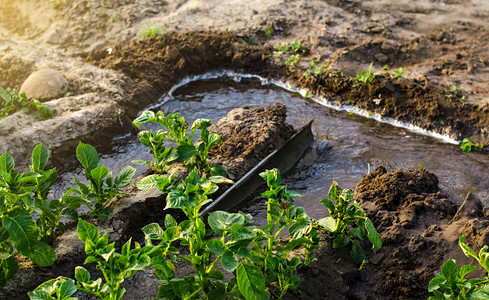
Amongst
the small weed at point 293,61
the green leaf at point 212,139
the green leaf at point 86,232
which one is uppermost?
the green leaf at point 86,232

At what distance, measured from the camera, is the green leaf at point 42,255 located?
3516 mm

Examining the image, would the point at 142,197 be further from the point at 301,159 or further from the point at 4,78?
the point at 4,78

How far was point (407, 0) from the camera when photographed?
353 inches

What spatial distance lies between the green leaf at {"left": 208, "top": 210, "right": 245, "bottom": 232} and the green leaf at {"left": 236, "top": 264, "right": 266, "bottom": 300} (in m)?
0.27

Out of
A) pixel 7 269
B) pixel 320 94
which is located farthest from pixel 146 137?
pixel 320 94

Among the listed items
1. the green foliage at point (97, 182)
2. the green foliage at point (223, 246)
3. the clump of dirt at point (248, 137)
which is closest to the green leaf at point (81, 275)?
the green foliage at point (223, 246)

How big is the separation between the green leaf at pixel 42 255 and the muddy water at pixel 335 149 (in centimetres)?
188

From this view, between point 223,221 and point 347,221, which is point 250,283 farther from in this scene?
point 347,221

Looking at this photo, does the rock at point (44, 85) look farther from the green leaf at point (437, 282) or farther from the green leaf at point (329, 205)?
the green leaf at point (437, 282)

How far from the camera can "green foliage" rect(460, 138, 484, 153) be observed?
5.85 meters

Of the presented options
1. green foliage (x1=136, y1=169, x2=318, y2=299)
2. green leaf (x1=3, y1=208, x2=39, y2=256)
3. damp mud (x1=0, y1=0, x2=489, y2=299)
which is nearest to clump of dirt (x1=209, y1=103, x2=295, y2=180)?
damp mud (x1=0, y1=0, x2=489, y2=299)

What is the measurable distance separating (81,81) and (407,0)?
571 cm

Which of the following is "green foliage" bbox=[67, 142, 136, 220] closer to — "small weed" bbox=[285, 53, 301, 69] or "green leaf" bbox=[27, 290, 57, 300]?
"green leaf" bbox=[27, 290, 57, 300]

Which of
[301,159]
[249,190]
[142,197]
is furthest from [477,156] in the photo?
[142,197]
